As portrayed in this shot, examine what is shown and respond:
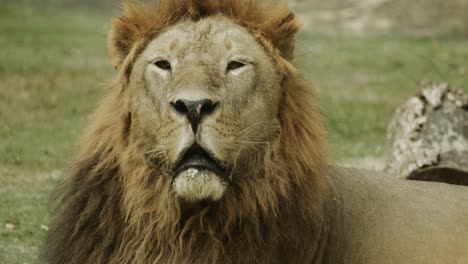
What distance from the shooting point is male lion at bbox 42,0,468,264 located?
4668 mm

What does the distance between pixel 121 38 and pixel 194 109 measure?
Answer: 918 millimetres

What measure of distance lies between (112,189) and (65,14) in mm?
16102

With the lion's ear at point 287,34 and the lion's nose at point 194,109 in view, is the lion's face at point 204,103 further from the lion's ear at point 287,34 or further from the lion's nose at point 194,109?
the lion's ear at point 287,34

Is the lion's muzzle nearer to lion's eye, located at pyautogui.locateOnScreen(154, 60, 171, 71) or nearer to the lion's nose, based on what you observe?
the lion's nose

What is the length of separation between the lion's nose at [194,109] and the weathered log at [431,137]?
376 cm

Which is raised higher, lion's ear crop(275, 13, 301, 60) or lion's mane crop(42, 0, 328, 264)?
lion's ear crop(275, 13, 301, 60)

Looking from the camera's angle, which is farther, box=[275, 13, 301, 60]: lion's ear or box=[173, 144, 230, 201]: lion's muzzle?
box=[275, 13, 301, 60]: lion's ear

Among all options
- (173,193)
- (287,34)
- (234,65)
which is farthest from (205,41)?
(173,193)

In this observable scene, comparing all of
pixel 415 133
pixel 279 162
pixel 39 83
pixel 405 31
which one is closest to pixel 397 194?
pixel 279 162

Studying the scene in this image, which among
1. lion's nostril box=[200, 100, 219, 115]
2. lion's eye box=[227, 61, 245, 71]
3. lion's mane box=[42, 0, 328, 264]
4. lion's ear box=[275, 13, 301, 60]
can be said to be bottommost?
lion's mane box=[42, 0, 328, 264]

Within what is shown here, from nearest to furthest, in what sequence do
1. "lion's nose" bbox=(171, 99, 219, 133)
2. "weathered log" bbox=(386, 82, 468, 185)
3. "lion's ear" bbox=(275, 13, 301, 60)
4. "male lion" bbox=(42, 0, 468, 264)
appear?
"lion's nose" bbox=(171, 99, 219, 133) < "male lion" bbox=(42, 0, 468, 264) < "lion's ear" bbox=(275, 13, 301, 60) < "weathered log" bbox=(386, 82, 468, 185)

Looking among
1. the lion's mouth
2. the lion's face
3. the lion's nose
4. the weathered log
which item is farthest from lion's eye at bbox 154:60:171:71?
the weathered log

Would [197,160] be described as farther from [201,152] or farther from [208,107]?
[208,107]

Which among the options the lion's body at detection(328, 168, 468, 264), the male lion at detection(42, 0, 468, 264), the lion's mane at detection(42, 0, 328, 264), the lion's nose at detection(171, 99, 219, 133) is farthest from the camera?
the lion's body at detection(328, 168, 468, 264)
